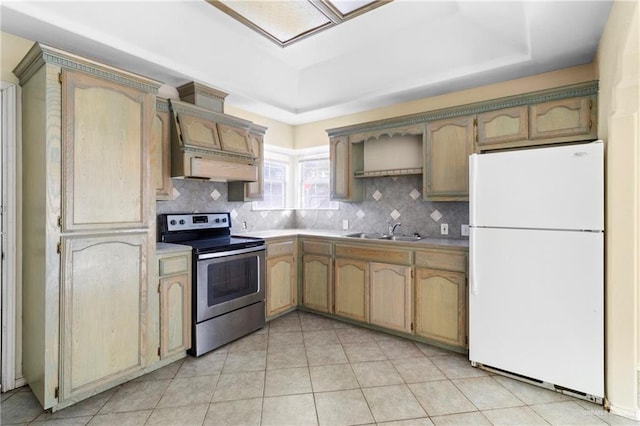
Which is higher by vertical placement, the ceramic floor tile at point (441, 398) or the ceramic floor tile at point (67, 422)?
the ceramic floor tile at point (441, 398)

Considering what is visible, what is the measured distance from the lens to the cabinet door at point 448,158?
294cm

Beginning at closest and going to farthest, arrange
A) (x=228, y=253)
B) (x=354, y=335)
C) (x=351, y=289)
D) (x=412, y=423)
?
1. (x=412, y=423)
2. (x=228, y=253)
3. (x=354, y=335)
4. (x=351, y=289)

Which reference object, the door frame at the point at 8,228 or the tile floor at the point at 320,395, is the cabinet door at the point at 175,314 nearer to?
the tile floor at the point at 320,395

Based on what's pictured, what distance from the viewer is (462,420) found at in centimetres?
189

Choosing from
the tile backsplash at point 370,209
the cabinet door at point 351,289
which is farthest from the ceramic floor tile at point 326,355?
the tile backsplash at point 370,209

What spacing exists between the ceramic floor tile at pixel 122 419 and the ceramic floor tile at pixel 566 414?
2.42m

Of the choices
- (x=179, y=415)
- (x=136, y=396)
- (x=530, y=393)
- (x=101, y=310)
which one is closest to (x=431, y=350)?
(x=530, y=393)

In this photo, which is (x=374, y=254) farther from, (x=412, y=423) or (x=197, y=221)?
(x=197, y=221)

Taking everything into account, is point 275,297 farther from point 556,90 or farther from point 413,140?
point 556,90

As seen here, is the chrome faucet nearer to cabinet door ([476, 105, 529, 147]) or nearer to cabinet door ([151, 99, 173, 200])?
cabinet door ([476, 105, 529, 147])

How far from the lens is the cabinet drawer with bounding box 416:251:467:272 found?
271 centimetres

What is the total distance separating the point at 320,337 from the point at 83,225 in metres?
2.19

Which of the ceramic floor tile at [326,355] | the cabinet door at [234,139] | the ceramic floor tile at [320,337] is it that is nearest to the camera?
the ceramic floor tile at [326,355]

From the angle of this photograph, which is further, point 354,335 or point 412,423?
point 354,335
